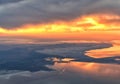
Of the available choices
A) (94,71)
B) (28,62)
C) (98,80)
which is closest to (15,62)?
(28,62)

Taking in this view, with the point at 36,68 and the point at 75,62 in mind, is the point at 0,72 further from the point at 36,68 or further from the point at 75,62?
the point at 75,62

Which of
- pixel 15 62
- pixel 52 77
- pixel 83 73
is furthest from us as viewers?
pixel 15 62

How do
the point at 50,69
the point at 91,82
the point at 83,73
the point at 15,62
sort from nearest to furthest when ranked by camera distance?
the point at 91,82 → the point at 83,73 → the point at 50,69 → the point at 15,62

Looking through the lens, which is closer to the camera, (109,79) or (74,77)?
(109,79)

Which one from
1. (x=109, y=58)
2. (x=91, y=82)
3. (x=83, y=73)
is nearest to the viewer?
(x=91, y=82)

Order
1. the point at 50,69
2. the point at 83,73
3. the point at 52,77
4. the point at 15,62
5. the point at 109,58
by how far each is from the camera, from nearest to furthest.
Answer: the point at 52,77
the point at 83,73
the point at 50,69
the point at 15,62
the point at 109,58

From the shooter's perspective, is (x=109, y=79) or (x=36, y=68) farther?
(x=36, y=68)

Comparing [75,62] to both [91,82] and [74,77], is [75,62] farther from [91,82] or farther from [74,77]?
[91,82]

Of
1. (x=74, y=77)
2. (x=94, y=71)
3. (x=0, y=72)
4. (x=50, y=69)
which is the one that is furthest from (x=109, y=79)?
(x=0, y=72)
